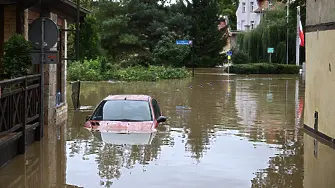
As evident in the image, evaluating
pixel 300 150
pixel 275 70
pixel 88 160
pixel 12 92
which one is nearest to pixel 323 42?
pixel 300 150

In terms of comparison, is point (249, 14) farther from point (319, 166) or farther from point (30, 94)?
point (319, 166)

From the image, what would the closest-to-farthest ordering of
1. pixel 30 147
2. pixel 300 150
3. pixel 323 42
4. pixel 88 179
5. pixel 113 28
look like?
pixel 88 179, pixel 30 147, pixel 300 150, pixel 323 42, pixel 113 28

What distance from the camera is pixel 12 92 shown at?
1099cm

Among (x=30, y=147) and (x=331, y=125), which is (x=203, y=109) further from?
(x=30, y=147)

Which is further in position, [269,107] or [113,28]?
[113,28]

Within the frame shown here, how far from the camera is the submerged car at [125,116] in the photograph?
45.0ft

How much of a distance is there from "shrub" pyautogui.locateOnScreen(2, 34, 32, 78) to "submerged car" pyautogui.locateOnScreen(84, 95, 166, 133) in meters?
2.50

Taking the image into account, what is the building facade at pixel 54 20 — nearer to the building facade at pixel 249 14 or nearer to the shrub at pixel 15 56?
the shrub at pixel 15 56

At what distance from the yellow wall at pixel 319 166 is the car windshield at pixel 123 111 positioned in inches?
162

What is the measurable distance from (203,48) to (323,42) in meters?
53.6

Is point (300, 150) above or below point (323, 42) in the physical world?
below

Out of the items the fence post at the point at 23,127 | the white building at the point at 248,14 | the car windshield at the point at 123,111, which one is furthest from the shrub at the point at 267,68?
the fence post at the point at 23,127

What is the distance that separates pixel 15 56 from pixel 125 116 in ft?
10.7

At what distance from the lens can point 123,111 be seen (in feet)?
47.5
